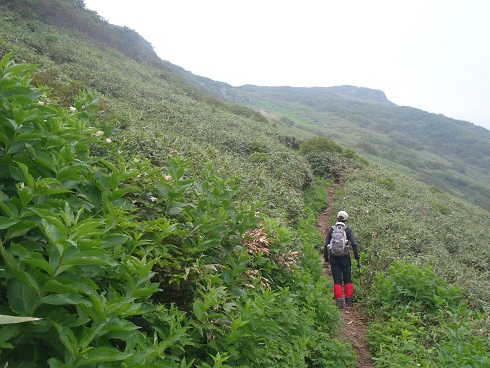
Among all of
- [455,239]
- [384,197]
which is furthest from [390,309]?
[384,197]

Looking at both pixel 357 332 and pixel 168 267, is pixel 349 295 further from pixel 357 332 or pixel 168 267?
pixel 168 267

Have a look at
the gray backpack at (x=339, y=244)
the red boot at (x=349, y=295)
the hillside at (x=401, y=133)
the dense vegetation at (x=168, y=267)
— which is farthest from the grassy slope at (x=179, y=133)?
the hillside at (x=401, y=133)

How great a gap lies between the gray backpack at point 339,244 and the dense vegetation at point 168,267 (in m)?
0.59

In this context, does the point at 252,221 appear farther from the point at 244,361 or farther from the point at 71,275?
the point at 71,275

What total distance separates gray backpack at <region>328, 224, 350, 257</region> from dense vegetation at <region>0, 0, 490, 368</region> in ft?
1.95

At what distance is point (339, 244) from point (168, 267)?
18.9ft

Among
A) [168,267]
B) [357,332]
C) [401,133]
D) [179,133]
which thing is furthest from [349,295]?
[401,133]

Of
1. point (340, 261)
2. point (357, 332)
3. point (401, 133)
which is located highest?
point (401, 133)

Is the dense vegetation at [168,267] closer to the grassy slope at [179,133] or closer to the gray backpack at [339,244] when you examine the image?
the grassy slope at [179,133]

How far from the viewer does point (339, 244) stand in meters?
8.00

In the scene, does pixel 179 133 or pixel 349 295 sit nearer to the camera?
pixel 349 295

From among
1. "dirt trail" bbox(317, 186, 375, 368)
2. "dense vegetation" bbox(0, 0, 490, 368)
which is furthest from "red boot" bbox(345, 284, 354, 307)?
"dense vegetation" bbox(0, 0, 490, 368)

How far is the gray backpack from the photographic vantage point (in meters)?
7.99

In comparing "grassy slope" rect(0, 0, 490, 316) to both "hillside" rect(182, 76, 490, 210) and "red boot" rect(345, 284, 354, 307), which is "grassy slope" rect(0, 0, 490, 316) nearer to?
"red boot" rect(345, 284, 354, 307)
